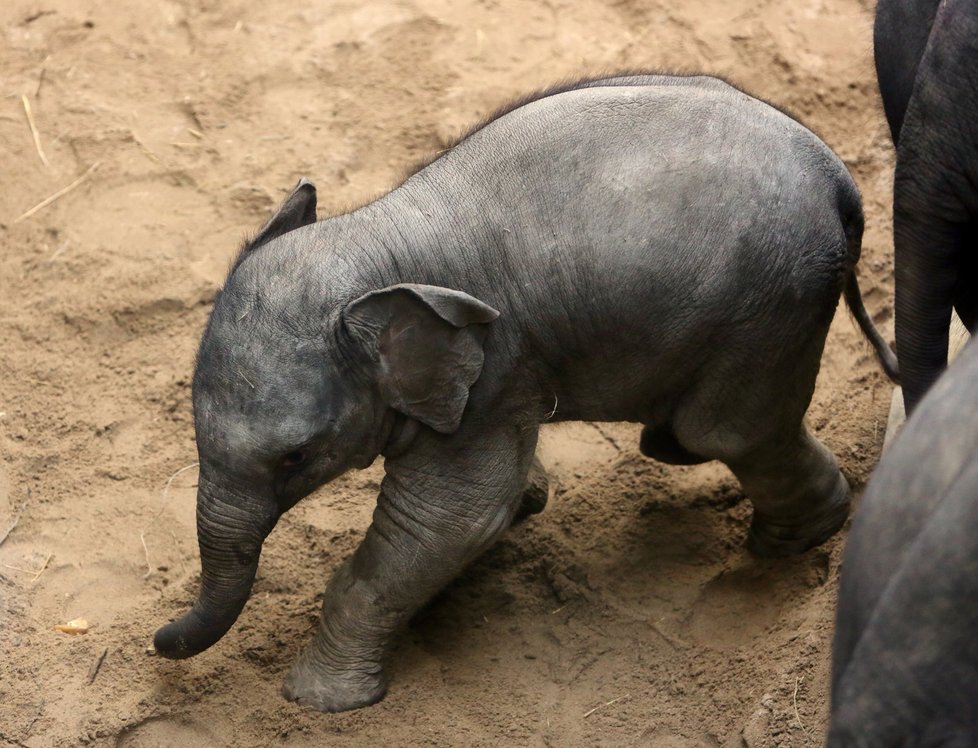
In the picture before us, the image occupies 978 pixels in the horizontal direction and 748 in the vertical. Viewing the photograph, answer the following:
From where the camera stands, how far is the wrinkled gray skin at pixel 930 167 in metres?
3.41

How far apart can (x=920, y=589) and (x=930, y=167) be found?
1.77 metres

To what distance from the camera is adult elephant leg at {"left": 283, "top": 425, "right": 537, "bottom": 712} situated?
427cm

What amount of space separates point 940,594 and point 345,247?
2401 millimetres

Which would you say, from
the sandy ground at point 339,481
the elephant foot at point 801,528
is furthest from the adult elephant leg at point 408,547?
the elephant foot at point 801,528

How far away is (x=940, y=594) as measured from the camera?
6.95 ft

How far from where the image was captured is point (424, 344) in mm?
3965

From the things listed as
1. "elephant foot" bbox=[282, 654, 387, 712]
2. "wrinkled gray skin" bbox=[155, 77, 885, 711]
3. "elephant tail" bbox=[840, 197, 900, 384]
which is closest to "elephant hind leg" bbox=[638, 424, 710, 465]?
"wrinkled gray skin" bbox=[155, 77, 885, 711]

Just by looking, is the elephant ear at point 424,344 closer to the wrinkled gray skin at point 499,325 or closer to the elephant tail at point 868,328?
the wrinkled gray skin at point 499,325

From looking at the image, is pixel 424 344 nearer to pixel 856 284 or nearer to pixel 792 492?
pixel 792 492

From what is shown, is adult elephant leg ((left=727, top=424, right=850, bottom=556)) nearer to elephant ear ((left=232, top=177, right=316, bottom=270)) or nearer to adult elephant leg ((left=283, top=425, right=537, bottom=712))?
adult elephant leg ((left=283, top=425, right=537, bottom=712))

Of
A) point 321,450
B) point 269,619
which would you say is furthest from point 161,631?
point 321,450

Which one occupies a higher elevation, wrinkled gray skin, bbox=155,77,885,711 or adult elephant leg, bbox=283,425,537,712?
wrinkled gray skin, bbox=155,77,885,711

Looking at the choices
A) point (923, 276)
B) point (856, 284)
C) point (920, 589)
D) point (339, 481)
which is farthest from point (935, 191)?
point (339, 481)

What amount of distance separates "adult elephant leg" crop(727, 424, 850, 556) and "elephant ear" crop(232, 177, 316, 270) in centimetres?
160
